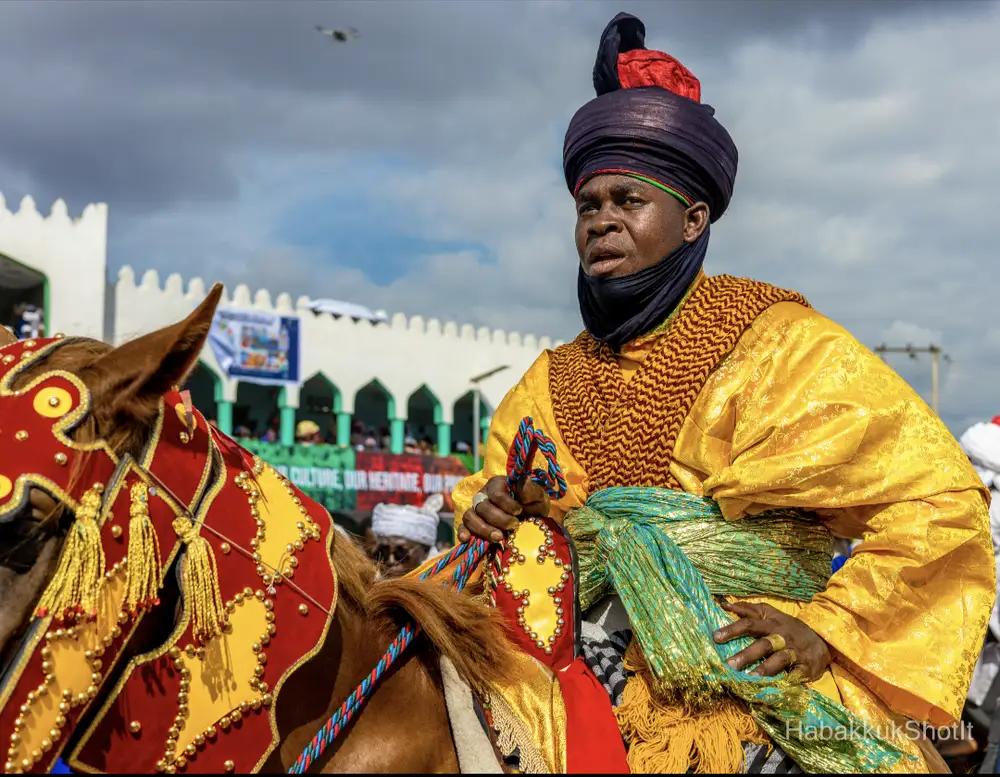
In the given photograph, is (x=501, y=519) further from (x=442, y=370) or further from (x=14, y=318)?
(x=442, y=370)

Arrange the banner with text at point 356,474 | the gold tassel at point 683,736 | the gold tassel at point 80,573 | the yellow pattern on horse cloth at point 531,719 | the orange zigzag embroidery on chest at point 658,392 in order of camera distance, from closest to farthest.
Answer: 1. the gold tassel at point 80,573
2. the yellow pattern on horse cloth at point 531,719
3. the gold tassel at point 683,736
4. the orange zigzag embroidery on chest at point 658,392
5. the banner with text at point 356,474

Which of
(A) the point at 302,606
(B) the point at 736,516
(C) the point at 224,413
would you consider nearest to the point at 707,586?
(B) the point at 736,516

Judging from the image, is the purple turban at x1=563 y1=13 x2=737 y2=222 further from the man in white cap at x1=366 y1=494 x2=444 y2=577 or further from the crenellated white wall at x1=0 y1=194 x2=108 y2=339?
the crenellated white wall at x1=0 y1=194 x2=108 y2=339

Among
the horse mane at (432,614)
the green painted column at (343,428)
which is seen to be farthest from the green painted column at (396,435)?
the horse mane at (432,614)

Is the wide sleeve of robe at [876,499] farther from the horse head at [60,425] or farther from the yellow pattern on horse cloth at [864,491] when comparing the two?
the horse head at [60,425]

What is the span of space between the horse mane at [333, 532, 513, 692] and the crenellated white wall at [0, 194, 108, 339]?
2393cm

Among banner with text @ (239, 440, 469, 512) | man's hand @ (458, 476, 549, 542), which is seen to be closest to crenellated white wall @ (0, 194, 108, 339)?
banner with text @ (239, 440, 469, 512)

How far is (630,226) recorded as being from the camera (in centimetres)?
282

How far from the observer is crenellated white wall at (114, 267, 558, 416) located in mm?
26906

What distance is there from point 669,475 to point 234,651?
1.32 metres

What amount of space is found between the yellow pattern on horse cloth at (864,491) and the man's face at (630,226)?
0.41m

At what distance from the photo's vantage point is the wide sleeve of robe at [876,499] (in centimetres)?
239

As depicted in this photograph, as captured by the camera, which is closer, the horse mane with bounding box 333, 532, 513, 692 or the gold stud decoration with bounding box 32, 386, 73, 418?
the gold stud decoration with bounding box 32, 386, 73, 418

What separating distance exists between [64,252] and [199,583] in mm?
25823
